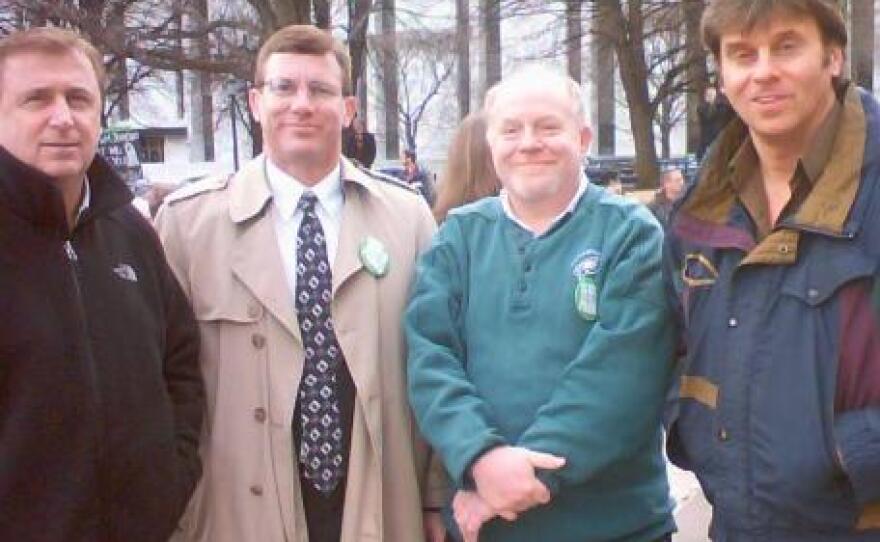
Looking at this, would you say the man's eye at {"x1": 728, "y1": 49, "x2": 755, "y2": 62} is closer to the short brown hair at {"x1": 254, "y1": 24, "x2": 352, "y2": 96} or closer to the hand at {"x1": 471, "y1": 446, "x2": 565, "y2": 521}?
the hand at {"x1": 471, "y1": 446, "x2": 565, "y2": 521}

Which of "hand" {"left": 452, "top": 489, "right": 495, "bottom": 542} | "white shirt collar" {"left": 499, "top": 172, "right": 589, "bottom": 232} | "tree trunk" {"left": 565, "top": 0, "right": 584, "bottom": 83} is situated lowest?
"hand" {"left": 452, "top": 489, "right": 495, "bottom": 542}

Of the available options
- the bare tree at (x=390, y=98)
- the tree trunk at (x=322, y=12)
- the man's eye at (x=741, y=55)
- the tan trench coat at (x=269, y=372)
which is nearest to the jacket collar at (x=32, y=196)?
the tan trench coat at (x=269, y=372)

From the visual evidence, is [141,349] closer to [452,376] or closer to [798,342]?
[452,376]

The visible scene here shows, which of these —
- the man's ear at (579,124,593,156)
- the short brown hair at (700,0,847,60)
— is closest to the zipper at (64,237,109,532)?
the man's ear at (579,124,593,156)

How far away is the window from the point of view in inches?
2029

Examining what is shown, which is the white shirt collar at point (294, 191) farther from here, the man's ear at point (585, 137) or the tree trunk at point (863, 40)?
the tree trunk at point (863, 40)

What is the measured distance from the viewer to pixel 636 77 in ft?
95.0

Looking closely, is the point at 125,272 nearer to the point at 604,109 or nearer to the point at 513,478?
the point at 513,478

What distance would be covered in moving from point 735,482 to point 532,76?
1205 millimetres

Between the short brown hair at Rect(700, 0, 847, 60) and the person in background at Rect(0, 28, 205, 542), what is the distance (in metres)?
1.55

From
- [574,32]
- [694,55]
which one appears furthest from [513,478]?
[574,32]

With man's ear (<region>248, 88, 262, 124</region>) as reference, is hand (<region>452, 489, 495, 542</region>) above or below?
below

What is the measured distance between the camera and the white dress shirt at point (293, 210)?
3.25 meters

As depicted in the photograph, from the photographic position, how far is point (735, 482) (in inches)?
95.1
